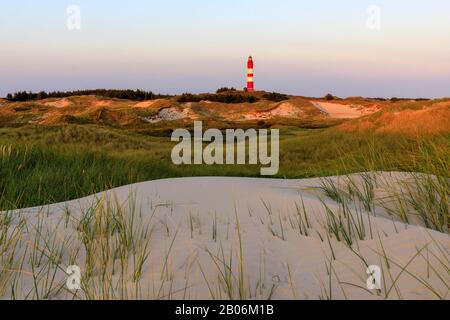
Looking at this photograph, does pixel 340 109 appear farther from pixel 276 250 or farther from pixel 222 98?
pixel 276 250

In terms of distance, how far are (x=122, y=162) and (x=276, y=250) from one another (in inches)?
243

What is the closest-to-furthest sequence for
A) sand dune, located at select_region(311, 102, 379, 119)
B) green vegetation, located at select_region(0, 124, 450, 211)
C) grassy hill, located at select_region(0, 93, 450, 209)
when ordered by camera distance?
green vegetation, located at select_region(0, 124, 450, 211), grassy hill, located at select_region(0, 93, 450, 209), sand dune, located at select_region(311, 102, 379, 119)

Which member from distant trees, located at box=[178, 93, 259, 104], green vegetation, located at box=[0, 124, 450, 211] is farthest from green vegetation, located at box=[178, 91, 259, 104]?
green vegetation, located at box=[0, 124, 450, 211]

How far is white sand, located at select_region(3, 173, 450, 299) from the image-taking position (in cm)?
262

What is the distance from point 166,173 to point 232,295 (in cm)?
717

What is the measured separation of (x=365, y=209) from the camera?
4.69 m

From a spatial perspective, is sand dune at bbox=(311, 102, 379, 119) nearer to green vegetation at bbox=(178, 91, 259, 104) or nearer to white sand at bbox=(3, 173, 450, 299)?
green vegetation at bbox=(178, 91, 259, 104)

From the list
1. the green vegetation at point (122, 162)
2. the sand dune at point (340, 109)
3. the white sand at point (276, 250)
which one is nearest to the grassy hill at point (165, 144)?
the green vegetation at point (122, 162)

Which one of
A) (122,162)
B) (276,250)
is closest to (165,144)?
(122,162)

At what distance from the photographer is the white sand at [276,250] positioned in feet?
8.58

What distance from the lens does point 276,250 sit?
129 inches

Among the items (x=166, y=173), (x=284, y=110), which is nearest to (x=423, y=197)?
(x=166, y=173)

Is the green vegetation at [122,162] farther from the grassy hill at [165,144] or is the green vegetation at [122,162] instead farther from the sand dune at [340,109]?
the sand dune at [340,109]

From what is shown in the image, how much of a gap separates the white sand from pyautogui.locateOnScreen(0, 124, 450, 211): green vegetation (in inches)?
31.6
